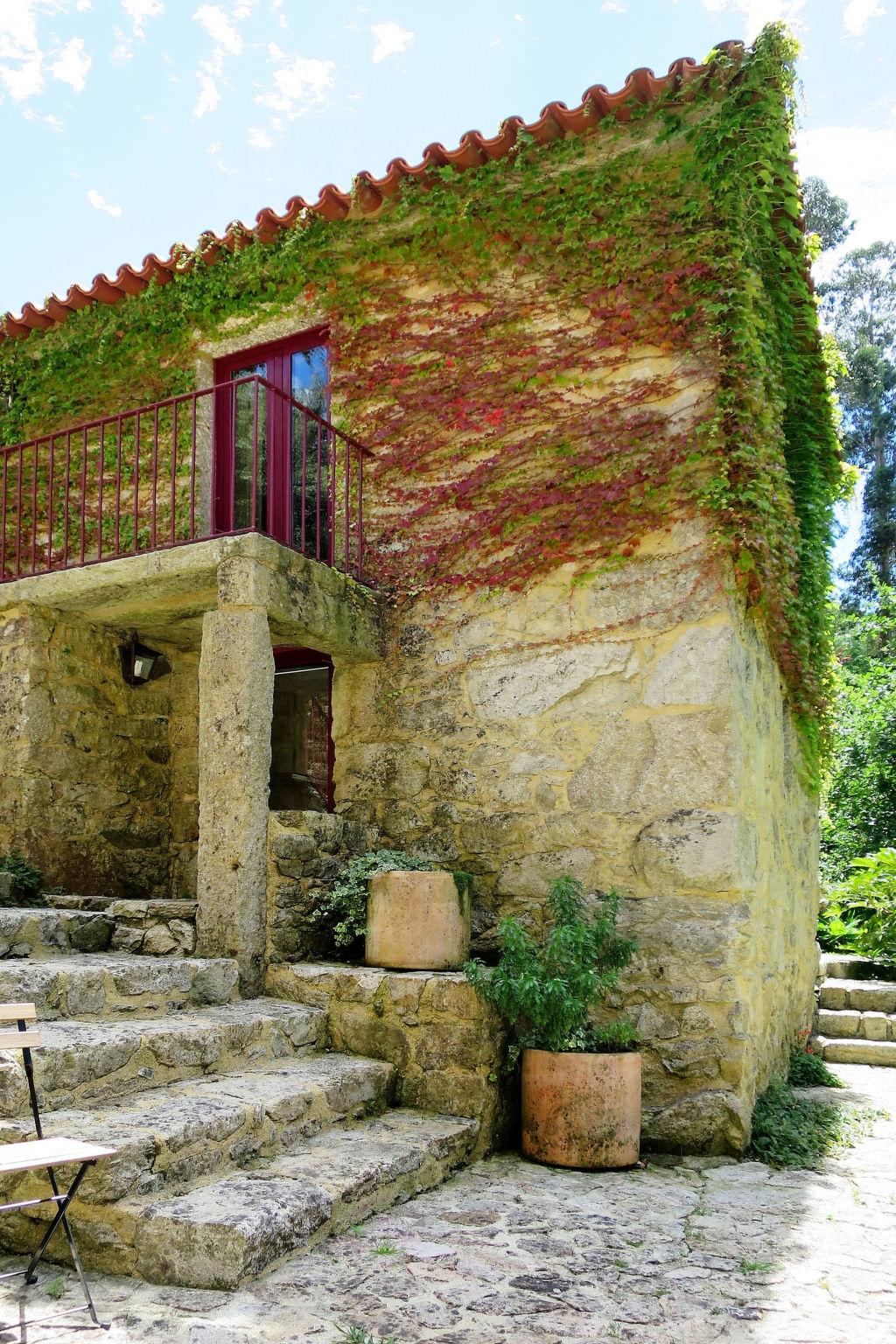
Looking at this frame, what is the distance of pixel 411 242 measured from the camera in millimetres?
6199

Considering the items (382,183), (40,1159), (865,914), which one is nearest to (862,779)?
(865,914)

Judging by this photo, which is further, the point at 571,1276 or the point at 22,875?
the point at 22,875

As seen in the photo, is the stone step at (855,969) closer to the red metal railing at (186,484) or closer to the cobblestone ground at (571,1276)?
the cobblestone ground at (571,1276)

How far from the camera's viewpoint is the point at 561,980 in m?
4.31

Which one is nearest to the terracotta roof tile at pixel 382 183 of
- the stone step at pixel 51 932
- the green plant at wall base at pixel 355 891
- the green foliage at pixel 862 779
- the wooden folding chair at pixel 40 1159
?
the green plant at wall base at pixel 355 891

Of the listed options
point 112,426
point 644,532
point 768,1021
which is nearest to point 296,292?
point 112,426

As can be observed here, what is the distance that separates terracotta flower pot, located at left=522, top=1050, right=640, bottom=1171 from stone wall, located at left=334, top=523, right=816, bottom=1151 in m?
0.44

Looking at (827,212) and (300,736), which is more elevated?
(827,212)

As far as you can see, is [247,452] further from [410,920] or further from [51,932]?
[410,920]

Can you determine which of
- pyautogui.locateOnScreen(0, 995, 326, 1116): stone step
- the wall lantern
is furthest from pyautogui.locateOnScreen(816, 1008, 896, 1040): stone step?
the wall lantern

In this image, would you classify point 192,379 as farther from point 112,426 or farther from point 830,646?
point 830,646

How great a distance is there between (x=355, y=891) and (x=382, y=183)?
4152mm

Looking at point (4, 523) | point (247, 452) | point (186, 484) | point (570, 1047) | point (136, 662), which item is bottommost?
point (570, 1047)

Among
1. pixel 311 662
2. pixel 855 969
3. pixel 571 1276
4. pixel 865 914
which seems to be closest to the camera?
pixel 571 1276
